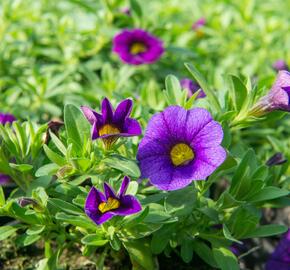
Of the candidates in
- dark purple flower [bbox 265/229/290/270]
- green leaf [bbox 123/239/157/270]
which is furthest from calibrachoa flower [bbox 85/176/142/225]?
dark purple flower [bbox 265/229/290/270]

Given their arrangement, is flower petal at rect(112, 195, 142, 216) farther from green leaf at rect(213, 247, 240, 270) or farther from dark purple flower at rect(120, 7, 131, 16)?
dark purple flower at rect(120, 7, 131, 16)

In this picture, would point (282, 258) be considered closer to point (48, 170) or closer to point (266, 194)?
point (266, 194)

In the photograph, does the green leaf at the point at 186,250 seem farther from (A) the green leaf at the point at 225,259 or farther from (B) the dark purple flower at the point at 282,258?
(B) the dark purple flower at the point at 282,258

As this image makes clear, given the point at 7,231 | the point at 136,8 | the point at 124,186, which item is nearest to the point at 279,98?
the point at 124,186

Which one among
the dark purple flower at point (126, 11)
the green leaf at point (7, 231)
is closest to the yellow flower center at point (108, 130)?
the green leaf at point (7, 231)

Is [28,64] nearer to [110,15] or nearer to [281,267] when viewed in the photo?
[110,15]
